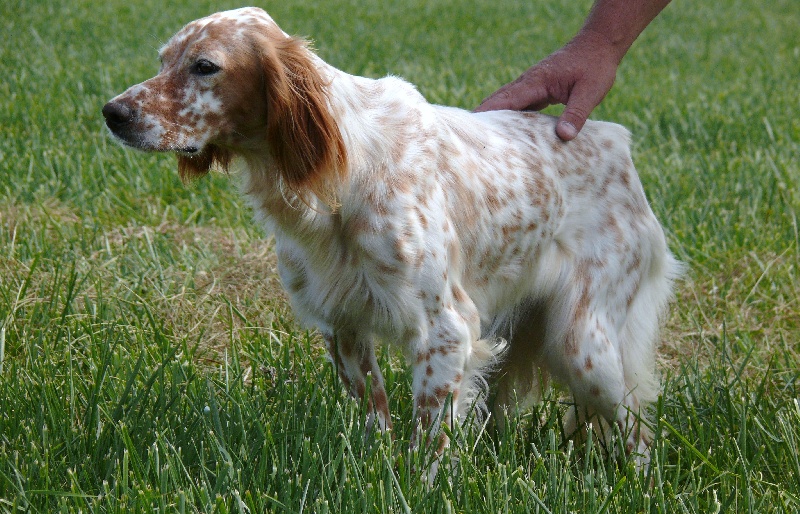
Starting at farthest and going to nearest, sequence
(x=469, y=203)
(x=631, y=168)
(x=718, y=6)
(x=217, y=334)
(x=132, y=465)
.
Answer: (x=718, y=6) < (x=217, y=334) < (x=631, y=168) < (x=469, y=203) < (x=132, y=465)

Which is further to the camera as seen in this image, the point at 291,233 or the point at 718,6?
the point at 718,6

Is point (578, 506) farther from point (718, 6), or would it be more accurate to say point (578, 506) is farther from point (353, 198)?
point (718, 6)

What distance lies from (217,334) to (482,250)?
1.21m

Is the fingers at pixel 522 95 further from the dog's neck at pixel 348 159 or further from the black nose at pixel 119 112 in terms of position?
the black nose at pixel 119 112

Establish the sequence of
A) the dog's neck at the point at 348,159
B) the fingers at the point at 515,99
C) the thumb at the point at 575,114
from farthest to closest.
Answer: the fingers at the point at 515,99 < the thumb at the point at 575,114 < the dog's neck at the point at 348,159

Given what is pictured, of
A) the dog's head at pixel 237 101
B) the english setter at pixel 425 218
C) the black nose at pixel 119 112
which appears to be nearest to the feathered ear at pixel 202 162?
the english setter at pixel 425 218

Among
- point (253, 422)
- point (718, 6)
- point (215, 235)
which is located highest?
point (253, 422)

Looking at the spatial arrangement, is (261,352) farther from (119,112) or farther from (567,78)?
(567,78)

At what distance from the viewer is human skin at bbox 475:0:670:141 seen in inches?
137

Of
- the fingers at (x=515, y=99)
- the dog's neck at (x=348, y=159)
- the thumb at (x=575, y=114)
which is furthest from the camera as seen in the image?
the fingers at (x=515, y=99)

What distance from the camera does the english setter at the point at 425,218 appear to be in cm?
255

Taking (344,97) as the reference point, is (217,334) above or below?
below

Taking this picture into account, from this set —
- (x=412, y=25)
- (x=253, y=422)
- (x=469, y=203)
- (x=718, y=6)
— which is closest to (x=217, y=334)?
(x=253, y=422)

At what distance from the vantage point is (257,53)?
256 centimetres
